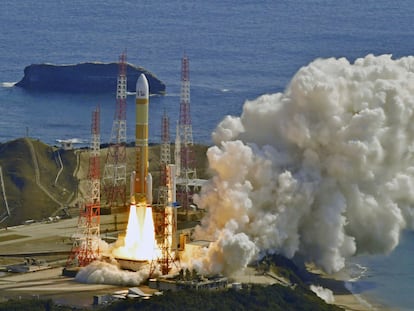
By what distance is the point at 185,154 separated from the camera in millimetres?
96625

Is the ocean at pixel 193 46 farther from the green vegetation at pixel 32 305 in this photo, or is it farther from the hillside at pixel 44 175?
the green vegetation at pixel 32 305

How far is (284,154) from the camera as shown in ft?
268

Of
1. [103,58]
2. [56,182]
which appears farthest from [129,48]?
[56,182]

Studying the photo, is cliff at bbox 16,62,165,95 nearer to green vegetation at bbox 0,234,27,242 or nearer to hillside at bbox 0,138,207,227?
hillside at bbox 0,138,207,227

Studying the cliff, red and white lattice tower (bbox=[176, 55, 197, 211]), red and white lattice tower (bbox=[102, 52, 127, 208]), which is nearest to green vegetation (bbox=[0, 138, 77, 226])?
red and white lattice tower (bbox=[102, 52, 127, 208])

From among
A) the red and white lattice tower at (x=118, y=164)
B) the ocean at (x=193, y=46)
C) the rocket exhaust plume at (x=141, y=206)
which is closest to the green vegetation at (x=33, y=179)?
the red and white lattice tower at (x=118, y=164)

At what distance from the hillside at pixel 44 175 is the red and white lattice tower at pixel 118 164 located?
2.19 metres

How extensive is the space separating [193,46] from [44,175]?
190 feet

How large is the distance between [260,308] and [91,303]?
673 cm

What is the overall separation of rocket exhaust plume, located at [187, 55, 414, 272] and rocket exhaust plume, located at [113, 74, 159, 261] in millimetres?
3002

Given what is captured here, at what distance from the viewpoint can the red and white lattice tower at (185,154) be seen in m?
92.1

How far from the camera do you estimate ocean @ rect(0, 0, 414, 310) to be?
13150 centimetres

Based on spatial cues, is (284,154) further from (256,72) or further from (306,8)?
(306,8)

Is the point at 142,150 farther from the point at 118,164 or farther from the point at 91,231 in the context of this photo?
the point at 118,164
